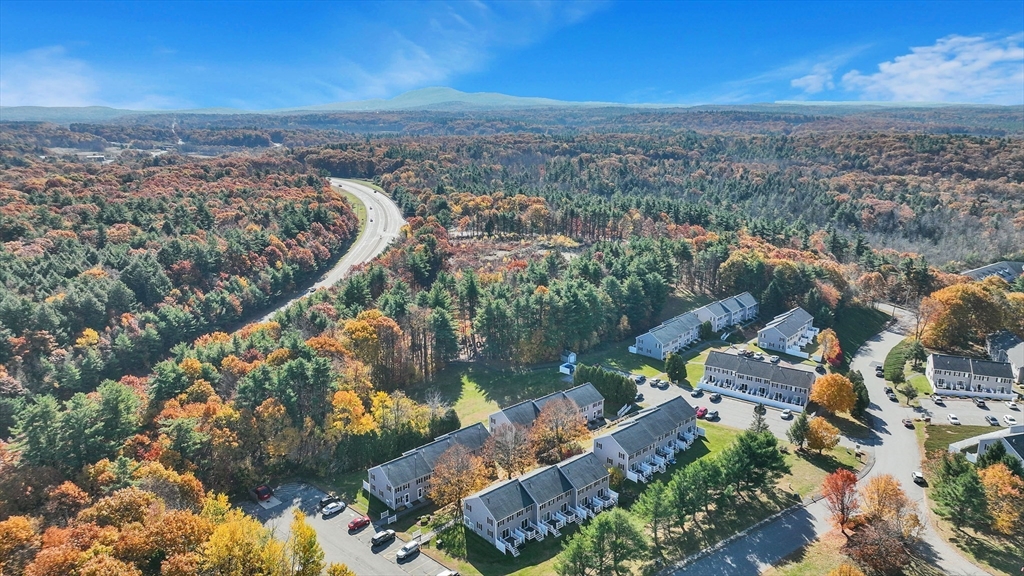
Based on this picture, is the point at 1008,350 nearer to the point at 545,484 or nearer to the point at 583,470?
the point at 583,470

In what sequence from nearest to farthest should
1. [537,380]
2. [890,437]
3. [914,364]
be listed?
[890,437], [537,380], [914,364]

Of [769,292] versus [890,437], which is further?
[769,292]

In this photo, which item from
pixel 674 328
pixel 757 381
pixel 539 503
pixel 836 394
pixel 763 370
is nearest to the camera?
pixel 539 503

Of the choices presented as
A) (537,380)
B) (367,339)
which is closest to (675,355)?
(537,380)

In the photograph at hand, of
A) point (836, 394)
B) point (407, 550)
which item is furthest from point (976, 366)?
point (407, 550)

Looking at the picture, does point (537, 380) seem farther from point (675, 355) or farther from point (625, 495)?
point (625, 495)

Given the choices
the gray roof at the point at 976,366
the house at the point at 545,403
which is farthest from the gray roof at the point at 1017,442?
the house at the point at 545,403
